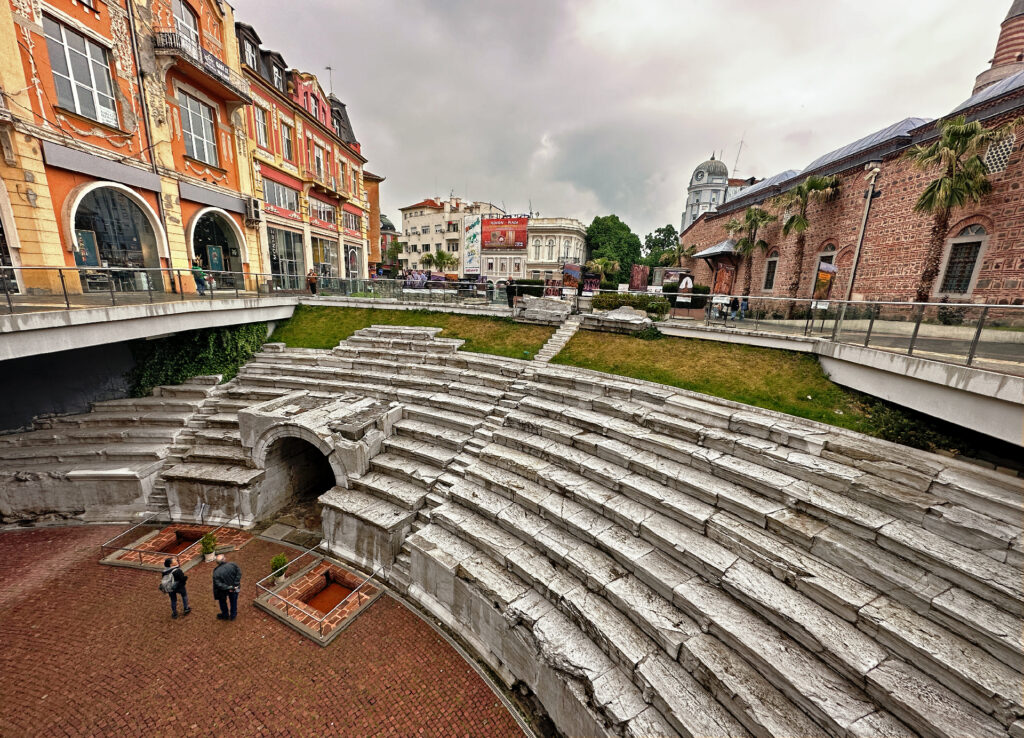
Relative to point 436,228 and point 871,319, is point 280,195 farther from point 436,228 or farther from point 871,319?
point 436,228

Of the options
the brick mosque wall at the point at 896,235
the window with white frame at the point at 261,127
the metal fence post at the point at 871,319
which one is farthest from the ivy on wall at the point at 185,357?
the brick mosque wall at the point at 896,235

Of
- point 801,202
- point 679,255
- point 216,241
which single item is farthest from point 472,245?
point 801,202

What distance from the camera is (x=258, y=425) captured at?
32.3ft

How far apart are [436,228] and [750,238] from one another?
48265mm

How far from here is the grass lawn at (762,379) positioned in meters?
6.91

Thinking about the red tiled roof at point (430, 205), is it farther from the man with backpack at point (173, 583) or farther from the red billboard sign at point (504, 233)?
the man with backpack at point (173, 583)

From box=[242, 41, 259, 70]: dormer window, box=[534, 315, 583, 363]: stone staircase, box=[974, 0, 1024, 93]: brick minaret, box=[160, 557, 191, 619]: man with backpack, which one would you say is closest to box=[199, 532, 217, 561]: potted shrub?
box=[160, 557, 191, 619]: man with backpack

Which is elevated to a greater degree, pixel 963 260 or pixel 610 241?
pixel 610 241

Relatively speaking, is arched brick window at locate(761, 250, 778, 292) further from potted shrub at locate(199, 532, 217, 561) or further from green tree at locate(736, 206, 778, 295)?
potted shrub at locate(199, 532, 217, 561)

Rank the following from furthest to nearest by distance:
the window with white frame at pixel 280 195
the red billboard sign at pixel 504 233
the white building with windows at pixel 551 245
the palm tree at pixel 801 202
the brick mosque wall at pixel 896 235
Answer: the white building with windows at pixel 551 245, the red billboard sign at pixel 504 233, the window with white frame at pixel 280 195, the palm tree at pixel 801 202, the brick mosque wall at pixel 896 235

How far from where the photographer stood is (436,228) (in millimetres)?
60906

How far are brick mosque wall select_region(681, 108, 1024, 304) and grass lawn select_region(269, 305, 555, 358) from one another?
49.9 feet

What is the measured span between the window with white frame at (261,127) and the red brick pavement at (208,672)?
2201 cm

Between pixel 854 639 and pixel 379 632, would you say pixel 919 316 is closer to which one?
pixel 854 639
